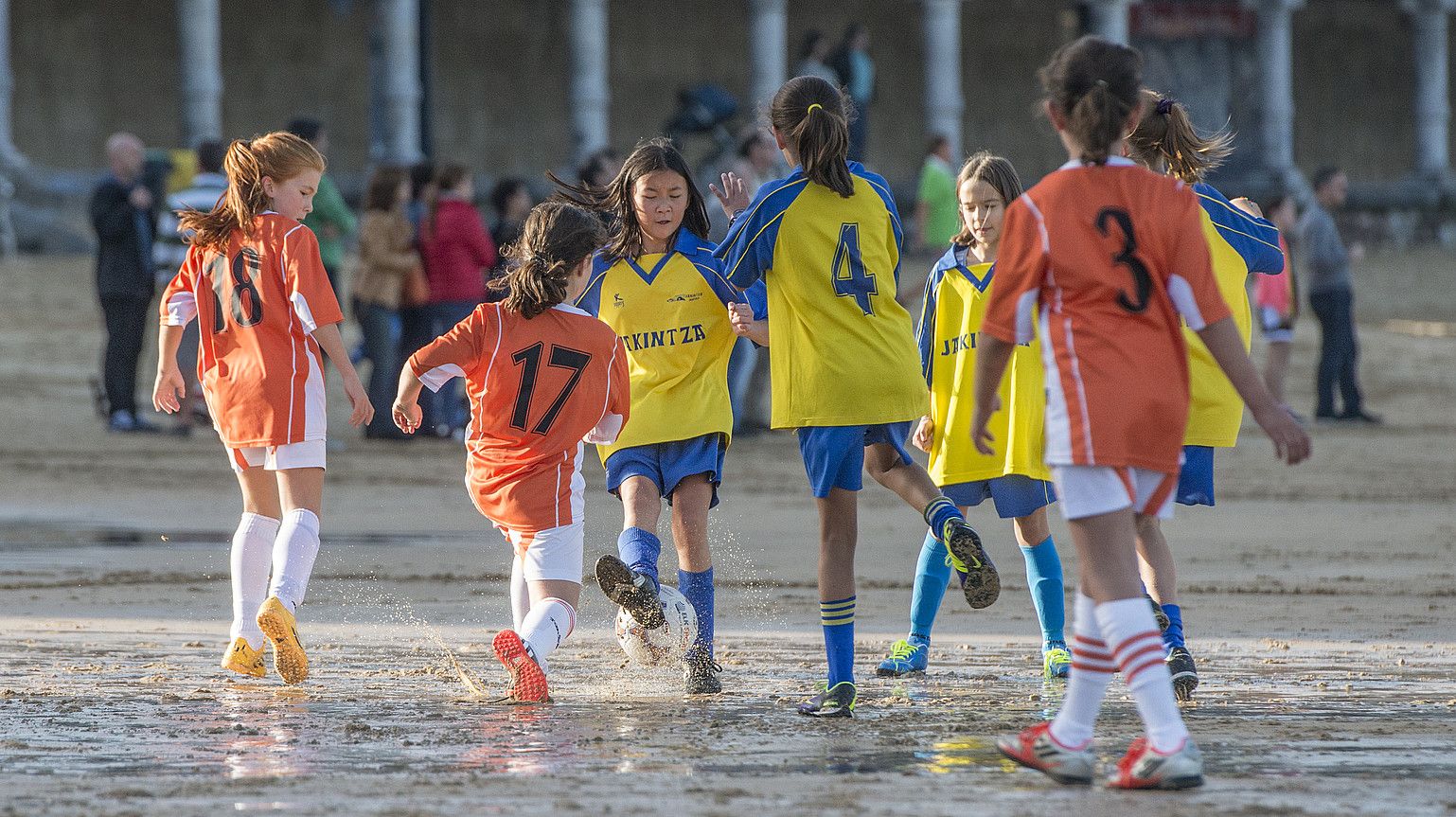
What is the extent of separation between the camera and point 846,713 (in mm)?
5348

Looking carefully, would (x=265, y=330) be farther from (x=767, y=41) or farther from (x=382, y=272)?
(x=767, y=41)

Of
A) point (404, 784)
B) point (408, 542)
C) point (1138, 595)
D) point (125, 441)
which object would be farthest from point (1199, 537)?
point (125, 441)

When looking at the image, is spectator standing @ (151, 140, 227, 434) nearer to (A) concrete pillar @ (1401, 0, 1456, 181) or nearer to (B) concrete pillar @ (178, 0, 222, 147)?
(B) concrete pillar @ (178, 0, 222, 147)

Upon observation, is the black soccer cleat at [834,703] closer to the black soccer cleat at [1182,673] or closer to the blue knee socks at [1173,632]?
the black soccer cleat at [1182,673]

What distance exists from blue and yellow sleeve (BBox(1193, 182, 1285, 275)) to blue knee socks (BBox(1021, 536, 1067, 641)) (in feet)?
3.27

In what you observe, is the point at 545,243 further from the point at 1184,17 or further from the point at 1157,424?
the point at 1184,17

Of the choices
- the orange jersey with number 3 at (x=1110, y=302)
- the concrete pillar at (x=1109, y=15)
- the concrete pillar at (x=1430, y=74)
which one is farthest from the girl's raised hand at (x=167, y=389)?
the concrete pillar at (x=1430, y=74)

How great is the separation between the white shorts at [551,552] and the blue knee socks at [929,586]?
1052mm

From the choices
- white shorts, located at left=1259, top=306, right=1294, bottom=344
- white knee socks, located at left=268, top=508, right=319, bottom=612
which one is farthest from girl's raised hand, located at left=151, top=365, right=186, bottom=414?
white shorts, located at left=1259, top=306, right=1294, bottom=344

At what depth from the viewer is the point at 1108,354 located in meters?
4.57

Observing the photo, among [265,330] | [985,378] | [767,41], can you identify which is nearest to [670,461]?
[265,330]

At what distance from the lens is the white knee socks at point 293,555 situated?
6.01 meters

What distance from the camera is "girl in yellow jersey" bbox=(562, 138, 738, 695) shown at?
19.9 ft

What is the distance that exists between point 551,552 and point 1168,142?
2.03 metres
